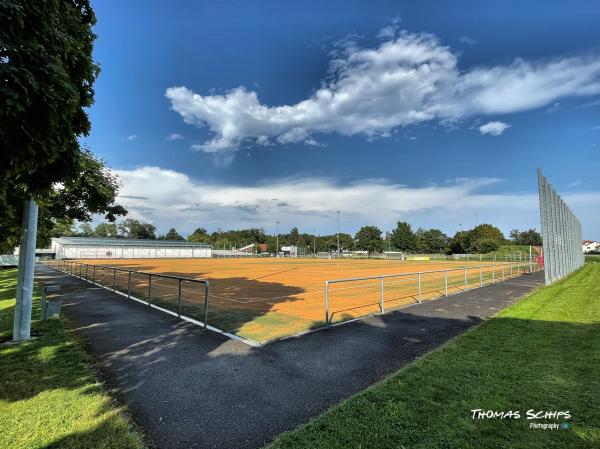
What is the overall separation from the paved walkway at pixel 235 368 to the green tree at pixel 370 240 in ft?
345

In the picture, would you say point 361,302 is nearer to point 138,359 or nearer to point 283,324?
point 283,324

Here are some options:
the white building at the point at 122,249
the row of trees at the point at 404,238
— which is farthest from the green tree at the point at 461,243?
the white building at the point at 122,249

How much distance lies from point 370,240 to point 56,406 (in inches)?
4441

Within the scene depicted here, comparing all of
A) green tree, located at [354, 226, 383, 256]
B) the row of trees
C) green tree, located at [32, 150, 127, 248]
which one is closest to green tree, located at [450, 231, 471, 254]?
the row of trees

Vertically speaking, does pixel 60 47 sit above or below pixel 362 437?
above

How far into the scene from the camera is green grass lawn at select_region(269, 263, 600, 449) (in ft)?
9.82

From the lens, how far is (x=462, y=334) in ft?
22.8

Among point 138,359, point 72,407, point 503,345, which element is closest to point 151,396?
point 72,407

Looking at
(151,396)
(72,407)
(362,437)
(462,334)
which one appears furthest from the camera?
(462,334)

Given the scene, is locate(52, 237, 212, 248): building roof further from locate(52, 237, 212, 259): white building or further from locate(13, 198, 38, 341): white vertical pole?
locate(13, 198, 38, 341): white vertical pole

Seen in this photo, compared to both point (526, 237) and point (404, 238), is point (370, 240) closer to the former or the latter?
point (404, 238)

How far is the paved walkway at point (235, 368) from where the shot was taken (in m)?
3.37

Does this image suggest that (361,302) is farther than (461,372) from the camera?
Yes

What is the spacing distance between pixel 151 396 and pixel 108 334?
3908mm
